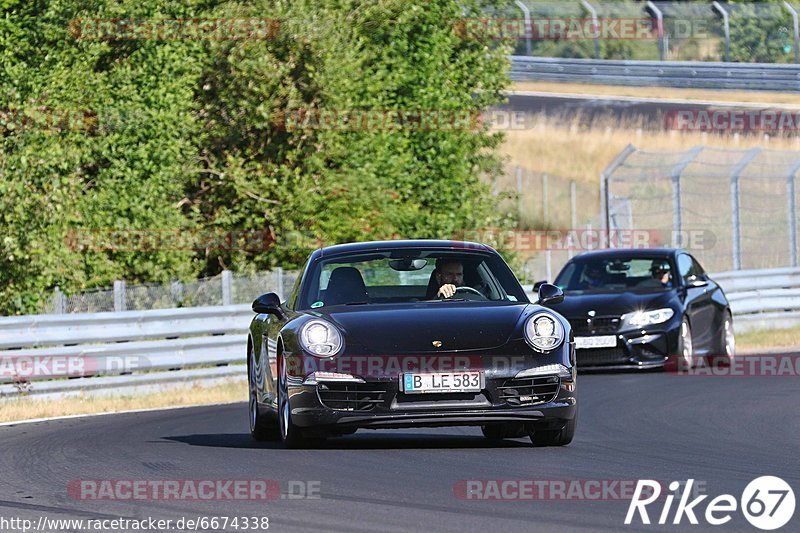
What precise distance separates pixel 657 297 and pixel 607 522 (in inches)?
472

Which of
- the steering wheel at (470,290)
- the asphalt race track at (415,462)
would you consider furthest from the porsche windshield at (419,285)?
the asphalt race track at (415,462)

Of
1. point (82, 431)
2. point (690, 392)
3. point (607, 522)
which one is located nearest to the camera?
point (607, 522)

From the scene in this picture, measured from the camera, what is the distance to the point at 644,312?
18.8 meters

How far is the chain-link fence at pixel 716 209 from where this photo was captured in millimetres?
27844

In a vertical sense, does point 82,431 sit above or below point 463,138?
below

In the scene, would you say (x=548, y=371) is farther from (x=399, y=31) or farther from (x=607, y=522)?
(x=399, y=31)

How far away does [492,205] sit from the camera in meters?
31.4

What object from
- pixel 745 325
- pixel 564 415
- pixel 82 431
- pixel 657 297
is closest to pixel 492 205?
pixel 745 325

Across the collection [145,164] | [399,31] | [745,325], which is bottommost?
[745,325]

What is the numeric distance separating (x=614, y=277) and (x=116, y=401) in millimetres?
6050

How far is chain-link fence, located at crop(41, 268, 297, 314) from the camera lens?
21094mm

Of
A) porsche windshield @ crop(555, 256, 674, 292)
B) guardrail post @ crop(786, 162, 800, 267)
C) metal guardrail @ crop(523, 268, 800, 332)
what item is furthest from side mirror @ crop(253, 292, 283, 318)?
guardrail post @ crop(786, 162, 800, 267)
